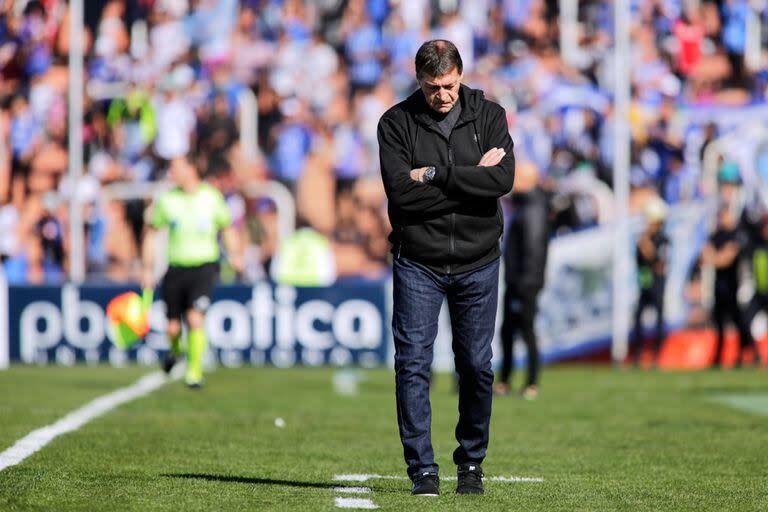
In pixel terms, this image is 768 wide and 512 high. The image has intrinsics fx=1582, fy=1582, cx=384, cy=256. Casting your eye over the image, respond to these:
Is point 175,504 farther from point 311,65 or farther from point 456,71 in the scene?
point 311,65

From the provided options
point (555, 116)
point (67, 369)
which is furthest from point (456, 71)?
point (555, 116)

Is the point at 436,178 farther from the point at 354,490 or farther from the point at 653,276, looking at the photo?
the point at 653,276

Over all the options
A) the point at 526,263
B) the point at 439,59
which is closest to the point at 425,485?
the point at 439,59

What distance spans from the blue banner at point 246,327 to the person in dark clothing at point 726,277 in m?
4.15

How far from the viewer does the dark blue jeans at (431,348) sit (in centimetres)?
661

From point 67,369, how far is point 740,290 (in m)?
8.36

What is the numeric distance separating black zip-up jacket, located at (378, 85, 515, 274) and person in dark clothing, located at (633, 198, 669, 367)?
44.7 feet

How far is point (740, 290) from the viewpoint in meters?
19.9

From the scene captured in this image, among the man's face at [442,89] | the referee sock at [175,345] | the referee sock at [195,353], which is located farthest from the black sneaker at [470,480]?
the referee sock at [175,345]

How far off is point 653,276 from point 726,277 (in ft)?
2.96

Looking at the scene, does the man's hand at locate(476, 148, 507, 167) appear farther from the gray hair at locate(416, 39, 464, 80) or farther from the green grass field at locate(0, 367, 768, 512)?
the green grass field at locate(0, 367, 768, 512)

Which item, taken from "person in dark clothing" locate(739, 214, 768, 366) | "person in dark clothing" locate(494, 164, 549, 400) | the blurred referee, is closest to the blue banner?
"person in dark clothing" locate(739, 214, 768, 366)

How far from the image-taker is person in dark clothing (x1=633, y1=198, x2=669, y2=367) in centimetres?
1997

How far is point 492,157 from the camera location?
21.4ft
